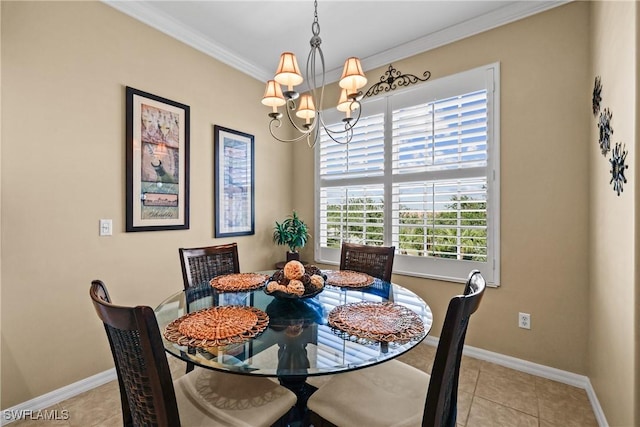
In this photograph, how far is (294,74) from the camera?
1722 millimetres

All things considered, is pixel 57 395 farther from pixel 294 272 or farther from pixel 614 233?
pixel 614 233

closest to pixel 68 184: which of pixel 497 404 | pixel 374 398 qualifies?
pixel 374 398

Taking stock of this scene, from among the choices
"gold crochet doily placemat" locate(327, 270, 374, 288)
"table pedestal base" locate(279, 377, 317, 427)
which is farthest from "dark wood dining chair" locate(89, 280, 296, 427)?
"gold crochet doily placemat" locate(327, 270, 374, 288)

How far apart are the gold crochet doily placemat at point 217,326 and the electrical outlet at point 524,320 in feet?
6.97

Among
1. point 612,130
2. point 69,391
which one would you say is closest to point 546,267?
point 612,130

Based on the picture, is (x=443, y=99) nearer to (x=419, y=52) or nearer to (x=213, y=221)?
(x=419, y=52)

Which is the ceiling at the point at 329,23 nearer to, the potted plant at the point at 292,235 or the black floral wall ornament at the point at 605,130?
the black floral wall ornament at the point at 605,130

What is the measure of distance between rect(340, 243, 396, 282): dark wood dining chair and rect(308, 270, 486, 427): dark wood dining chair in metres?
0.94

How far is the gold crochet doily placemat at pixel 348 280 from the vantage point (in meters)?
1.90

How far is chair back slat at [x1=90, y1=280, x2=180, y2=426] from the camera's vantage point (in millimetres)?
846

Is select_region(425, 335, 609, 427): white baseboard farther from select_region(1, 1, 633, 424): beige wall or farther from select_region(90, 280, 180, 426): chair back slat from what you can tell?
select_region(90, 280, 180, 426): chair back slat

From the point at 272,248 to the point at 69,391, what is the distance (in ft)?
6.92

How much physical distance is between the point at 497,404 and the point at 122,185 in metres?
3.11

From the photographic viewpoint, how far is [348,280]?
6.51ft
